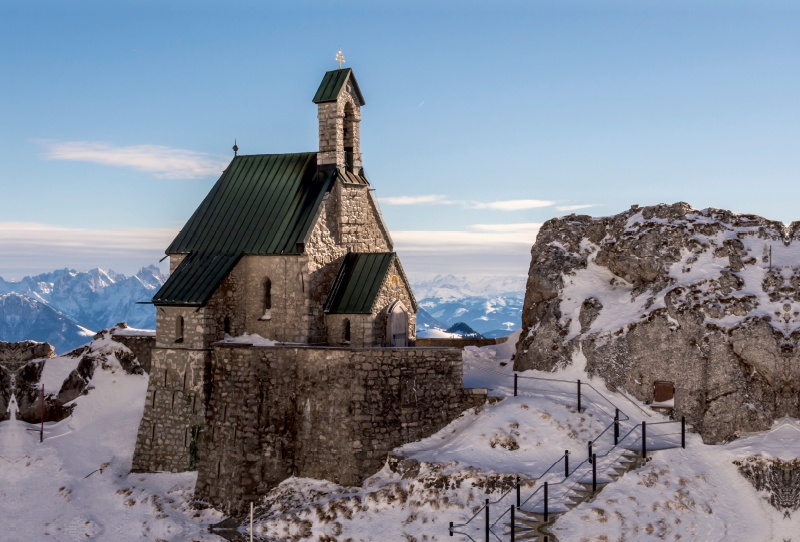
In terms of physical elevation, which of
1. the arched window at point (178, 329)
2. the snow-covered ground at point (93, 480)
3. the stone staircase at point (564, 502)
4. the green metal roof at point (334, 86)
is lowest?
the snow-covered ground at point (93, 480)

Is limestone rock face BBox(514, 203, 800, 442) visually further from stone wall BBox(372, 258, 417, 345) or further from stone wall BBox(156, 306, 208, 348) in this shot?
stone wall BBox(156, 306, 208, 348)

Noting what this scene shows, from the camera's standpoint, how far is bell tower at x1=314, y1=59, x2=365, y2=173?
137ft

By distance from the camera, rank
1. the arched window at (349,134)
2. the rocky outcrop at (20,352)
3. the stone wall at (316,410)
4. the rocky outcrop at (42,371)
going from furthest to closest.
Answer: the rocky outcrop at (20,352)
the rocky outcrop at (42,371)
the arched window at (349,134)
the stone wall at (316,410)

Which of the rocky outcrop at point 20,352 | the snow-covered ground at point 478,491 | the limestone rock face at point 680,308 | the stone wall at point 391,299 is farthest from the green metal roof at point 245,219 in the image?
the rocky outcrop at point 20,352

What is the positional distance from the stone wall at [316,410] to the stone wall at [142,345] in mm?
9767

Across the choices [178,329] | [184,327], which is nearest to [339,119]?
[184,327]

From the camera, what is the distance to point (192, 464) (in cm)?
4059

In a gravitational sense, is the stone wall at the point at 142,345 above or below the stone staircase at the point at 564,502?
above

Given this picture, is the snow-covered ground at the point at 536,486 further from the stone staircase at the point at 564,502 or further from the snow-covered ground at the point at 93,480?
the snow-covered ground at the point at 93,480

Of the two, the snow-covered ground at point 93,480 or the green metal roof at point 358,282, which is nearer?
the snow-covered ground at point 93,480

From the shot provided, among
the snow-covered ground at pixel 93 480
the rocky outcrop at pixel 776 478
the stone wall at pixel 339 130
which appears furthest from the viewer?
the stone wall at pixel 339 130

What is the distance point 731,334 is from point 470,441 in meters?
10.4

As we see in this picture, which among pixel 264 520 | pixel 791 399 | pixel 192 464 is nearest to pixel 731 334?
pixel 791 399

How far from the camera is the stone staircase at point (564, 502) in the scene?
98.8 feet
